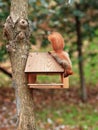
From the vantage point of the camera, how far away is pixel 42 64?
4.59 meters

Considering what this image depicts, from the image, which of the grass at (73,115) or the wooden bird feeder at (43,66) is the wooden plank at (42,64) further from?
the grass at (73,115)

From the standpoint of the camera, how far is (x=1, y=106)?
9.71m

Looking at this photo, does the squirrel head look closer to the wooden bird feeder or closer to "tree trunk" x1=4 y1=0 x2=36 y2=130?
the wooden bird feeder

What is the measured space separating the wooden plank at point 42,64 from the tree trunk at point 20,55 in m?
0.07

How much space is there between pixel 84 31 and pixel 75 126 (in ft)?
10.4

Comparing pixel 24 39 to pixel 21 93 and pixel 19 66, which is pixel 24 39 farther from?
pixel 21 93

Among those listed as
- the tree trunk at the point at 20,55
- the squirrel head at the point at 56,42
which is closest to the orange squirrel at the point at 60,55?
the squirrel head at the point at 56,42

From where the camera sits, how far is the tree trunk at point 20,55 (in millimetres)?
4465

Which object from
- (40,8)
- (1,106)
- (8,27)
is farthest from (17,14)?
(1,106)

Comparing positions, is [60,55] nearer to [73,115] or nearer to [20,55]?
[20,55]

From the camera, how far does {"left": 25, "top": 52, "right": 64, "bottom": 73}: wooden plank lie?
14.8 ft

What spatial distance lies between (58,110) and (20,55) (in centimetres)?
530

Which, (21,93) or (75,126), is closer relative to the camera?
(21,93)

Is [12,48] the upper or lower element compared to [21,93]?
upper
